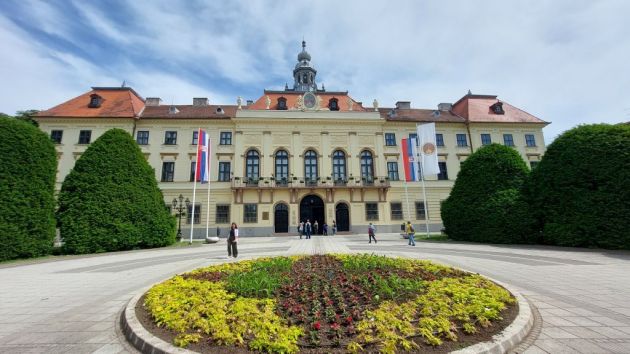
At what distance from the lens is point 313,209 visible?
31.4 metres

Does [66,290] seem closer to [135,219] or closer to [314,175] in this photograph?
[135,219]

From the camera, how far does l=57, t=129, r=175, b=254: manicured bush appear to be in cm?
1543

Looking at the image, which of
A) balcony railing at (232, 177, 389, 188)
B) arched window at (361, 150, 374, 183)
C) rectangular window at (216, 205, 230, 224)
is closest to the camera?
rectangular window at (216, 205, 230, 224)

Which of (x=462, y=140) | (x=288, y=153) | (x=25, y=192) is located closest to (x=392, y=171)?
(x=462, y=140)

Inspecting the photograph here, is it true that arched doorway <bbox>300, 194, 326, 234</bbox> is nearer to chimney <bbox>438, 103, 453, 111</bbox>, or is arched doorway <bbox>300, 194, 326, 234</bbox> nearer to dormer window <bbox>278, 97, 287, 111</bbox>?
dormer window <bbox>278, 97, 287, 111</bbox>

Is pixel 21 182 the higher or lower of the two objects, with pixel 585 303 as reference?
higher

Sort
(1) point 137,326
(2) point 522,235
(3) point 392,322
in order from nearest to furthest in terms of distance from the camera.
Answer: (3) point 392,322 < (1) point 137,326 < (2) point 522,235

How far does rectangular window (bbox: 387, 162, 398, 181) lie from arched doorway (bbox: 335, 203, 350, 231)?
681cm

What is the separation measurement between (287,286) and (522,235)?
16909 millimetres

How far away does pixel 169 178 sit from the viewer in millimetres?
30656

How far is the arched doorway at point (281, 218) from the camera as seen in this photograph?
1189 inches

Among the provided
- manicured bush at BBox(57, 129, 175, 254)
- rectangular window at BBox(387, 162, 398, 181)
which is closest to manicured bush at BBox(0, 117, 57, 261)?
manicured bush at BBox(57, 129, 175, 254)

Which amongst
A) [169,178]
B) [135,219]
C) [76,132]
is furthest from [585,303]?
[76,132]

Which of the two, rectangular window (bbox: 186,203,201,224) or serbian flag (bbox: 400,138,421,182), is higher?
serbian flag (bbox: 400,138,421,182)
